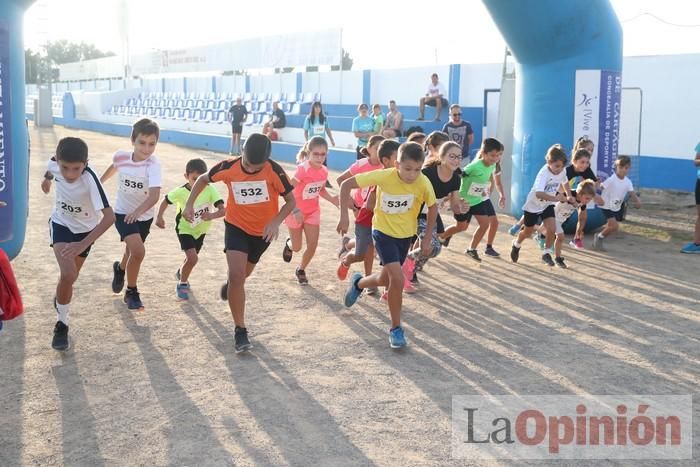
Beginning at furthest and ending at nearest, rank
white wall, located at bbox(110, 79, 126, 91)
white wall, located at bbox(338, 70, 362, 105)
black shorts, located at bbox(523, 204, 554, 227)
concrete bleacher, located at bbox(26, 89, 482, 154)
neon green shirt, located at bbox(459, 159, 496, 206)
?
white wall, located at bbox(110, 79, 126, 91)
white wall, located at bbox(338, 70, 362, 105)
concrete bleacher, located at bbox(26, 89, 482, 154)
black shorts, located at bbox(523, 204, 554, 227)
neon green shirt, located at bbox(459, 159, 496, 206)

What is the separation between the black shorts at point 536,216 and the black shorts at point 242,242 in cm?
412

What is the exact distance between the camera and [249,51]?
32.1m

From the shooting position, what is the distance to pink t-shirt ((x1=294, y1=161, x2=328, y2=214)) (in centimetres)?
712

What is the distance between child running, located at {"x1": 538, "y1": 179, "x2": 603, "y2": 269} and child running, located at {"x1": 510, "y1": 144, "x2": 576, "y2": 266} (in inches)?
3.2

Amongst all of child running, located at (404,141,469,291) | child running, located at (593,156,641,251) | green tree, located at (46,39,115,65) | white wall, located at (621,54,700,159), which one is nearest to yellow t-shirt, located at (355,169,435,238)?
child running, located at (404,141,469,291)

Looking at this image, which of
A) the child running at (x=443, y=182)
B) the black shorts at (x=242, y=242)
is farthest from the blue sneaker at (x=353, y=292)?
the black shorts at (x=242, y=242)

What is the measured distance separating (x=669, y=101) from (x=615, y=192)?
681cm

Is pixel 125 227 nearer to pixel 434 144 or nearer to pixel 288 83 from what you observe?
pixel 434 144

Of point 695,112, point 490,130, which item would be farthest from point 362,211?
point 490,130

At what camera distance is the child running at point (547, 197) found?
26.7ft

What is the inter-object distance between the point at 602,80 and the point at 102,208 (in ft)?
24.7

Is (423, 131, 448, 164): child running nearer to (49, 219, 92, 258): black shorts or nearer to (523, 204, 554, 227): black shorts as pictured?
(523, 204, 554, 227): black shorts

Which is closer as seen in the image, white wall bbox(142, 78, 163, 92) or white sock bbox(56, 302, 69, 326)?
white sock bbox(56, 302, 69, 326)

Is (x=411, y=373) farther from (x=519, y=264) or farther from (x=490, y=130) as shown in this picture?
(x=490, y=130)
